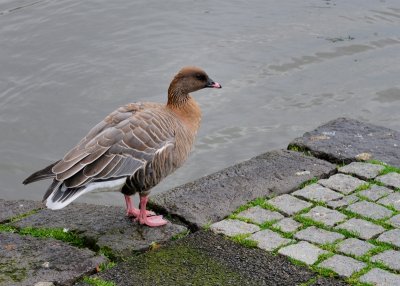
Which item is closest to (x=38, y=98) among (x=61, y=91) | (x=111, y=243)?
(x=61, y=91)

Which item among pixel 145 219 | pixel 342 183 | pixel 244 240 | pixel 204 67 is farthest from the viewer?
pixel 204 67

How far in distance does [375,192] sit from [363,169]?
442 millimetres

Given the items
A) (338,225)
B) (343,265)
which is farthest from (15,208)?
(343,265)

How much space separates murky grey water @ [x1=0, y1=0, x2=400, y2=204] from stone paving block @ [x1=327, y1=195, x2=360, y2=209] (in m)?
2.72

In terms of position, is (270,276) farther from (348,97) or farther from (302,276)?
(348,97)

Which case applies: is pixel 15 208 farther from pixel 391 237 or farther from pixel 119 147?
pixel 391 237

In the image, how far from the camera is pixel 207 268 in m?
5.05

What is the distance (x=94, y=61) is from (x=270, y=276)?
22.0 ft

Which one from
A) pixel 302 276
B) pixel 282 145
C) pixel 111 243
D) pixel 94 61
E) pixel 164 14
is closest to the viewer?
pixel 302 276

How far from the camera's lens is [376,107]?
988 cm

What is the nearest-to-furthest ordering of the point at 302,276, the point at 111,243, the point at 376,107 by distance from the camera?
the point at 302,276 → the point at 111,243 → the point at 376,107

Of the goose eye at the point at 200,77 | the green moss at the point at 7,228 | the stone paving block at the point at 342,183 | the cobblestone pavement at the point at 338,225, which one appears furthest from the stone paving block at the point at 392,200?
the green moss at the point at 7,228

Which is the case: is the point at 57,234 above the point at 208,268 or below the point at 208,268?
above

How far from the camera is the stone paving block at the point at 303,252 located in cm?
512
